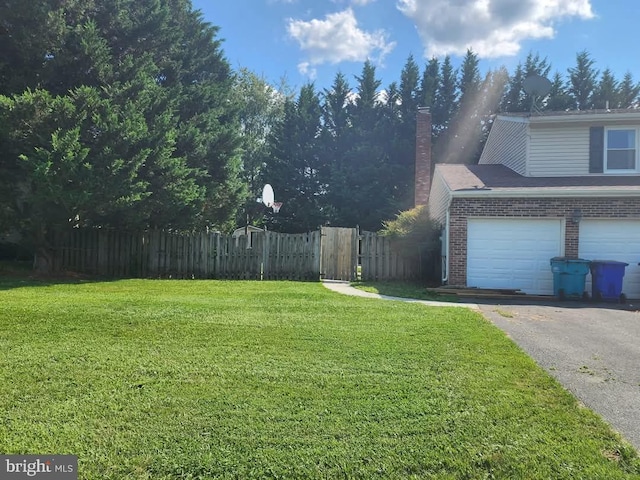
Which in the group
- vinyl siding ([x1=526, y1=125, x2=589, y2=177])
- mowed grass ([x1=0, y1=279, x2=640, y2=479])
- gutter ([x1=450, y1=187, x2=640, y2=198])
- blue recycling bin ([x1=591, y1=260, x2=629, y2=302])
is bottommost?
mowed grass ([x1=0, y1=279, x2=640, y2=479])

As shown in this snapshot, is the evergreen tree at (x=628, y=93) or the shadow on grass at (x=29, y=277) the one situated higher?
the evergreen tree at (x=628, y=93)

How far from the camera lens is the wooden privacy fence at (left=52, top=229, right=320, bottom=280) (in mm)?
13602

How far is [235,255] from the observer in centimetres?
1404

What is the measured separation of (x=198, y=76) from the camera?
1931cm

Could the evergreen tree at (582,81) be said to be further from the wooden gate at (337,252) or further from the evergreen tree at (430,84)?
the wooden gate at (337,252)

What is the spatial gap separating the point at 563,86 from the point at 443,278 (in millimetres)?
23116

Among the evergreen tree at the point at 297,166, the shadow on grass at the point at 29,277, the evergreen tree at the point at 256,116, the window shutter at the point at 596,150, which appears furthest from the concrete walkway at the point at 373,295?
the evergreen tree at the point at 256,116

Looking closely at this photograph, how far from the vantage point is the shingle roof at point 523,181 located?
11039 mm

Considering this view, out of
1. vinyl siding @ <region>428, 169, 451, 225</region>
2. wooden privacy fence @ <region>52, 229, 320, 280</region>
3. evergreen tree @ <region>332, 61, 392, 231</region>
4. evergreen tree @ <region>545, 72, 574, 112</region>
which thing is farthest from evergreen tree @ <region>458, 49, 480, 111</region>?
wooden privacy fence @ <region>52, 229, 320, 280</region>

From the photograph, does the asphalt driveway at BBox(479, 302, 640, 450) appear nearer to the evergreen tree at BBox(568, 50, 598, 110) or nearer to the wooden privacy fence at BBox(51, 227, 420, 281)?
the wooden privacy fence at BBox(51, 227, 420, 281)

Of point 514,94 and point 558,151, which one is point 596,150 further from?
point 514,94

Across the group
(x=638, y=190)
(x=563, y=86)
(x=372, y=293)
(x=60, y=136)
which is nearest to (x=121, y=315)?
(x=372, y=293)

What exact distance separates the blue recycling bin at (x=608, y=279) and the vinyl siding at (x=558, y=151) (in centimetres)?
358

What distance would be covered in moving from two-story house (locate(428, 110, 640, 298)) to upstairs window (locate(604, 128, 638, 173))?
0.03m
